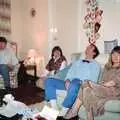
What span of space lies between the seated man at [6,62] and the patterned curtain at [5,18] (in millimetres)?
1116

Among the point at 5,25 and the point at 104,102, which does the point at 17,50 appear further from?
the point at 104,102

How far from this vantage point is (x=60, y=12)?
18.1ft

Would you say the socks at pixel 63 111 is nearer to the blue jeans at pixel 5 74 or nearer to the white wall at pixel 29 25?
the blue jeans at pixel 5 74

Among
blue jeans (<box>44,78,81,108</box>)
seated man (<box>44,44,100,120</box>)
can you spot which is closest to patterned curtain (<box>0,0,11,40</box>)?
seated man (<box>44,44,100,120</box>)

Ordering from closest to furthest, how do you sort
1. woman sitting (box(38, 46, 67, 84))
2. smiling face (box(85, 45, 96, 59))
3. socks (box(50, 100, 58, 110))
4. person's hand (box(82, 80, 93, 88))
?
person's hand (box(82, 80, 93, 88))
socks (box(50, 100, 58, 110))
smiling face (box(85, 45, 96, 59))
woman sitting (box(38, 46, 67, 84))

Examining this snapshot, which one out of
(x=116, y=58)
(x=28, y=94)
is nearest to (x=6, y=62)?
(x=28, y=94)

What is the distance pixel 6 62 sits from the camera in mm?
5109

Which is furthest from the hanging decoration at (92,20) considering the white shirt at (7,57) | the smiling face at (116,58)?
the white shirt at (7,57)

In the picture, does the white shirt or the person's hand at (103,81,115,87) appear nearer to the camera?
the person's hand at (103,81,115,87)

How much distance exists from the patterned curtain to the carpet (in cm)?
131

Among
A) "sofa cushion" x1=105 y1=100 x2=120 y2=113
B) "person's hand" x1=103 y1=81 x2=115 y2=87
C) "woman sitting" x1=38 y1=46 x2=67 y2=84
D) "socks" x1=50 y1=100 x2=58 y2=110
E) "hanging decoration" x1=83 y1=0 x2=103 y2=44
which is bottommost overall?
"socks" x1=50 y1=100 x2=58 y2=110

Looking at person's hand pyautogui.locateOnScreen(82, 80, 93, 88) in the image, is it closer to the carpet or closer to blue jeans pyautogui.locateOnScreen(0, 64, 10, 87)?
the carpet

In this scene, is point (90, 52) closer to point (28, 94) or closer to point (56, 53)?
point (56, 53)

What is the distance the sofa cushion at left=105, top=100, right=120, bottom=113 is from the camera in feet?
9.87
